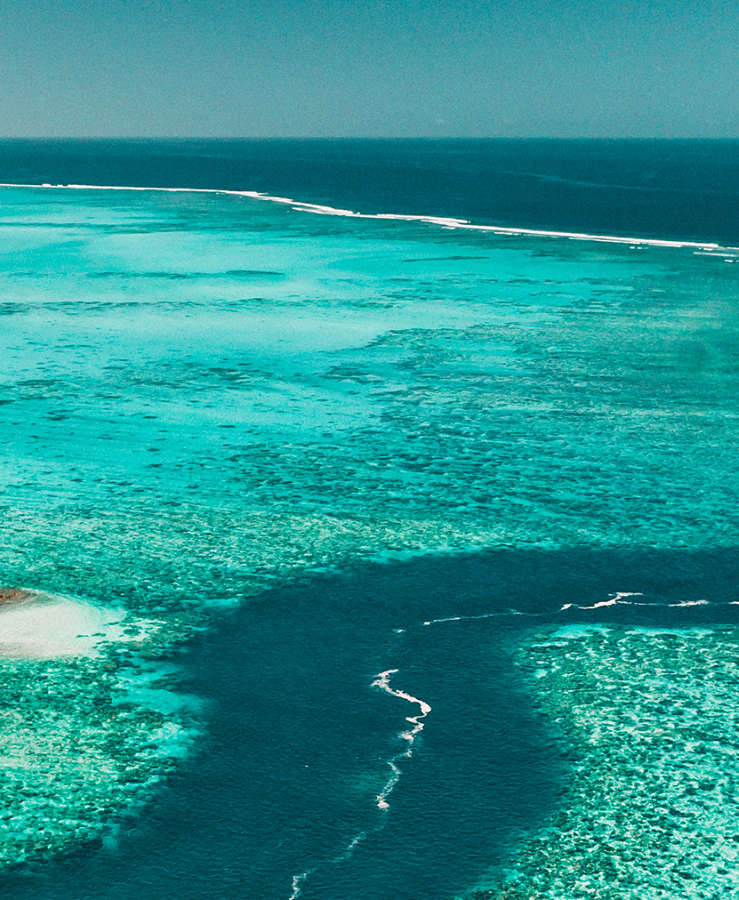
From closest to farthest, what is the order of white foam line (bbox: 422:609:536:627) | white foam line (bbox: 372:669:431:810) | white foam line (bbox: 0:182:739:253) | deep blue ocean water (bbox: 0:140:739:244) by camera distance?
1. white foam line (bbox: 372:669:431:810)
2. white foam line (bbox: 422:609:536:627)
3. white foam line (bbox: 0:182:739:253)
4. deep blue ocean water (bbox: 0:140:739:244)

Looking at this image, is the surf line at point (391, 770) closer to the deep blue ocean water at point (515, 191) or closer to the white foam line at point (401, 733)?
the white foam line at point (401, 733)

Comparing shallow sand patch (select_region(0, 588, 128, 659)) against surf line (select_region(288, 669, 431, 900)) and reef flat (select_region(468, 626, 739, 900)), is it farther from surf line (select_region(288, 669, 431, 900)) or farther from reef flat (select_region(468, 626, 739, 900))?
reef flat (select_region(468, 626, 739, 900))

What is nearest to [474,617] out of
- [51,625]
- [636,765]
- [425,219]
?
[636,765]

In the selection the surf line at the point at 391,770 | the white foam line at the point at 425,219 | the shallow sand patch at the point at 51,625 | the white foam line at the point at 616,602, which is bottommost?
the surf line at the point at 391,770

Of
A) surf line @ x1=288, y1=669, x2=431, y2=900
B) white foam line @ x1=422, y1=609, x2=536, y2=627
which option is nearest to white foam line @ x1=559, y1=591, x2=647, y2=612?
white foam line @ x1=422, y1=609, x2=536, y2=627

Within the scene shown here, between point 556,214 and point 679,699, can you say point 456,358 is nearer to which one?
point 679,699

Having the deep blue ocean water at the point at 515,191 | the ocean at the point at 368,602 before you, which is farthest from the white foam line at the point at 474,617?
the deep blue ocean water at the point at 515,191
